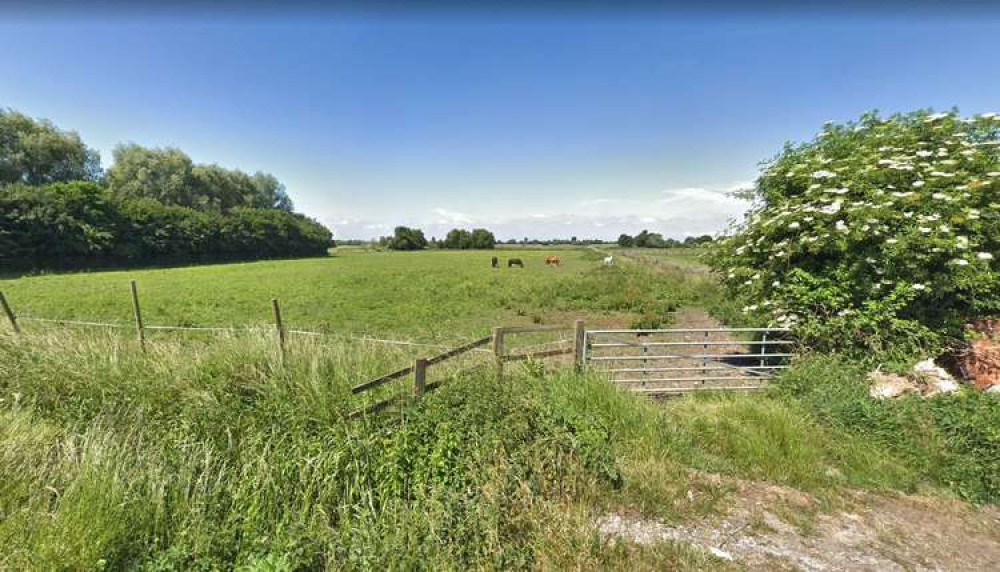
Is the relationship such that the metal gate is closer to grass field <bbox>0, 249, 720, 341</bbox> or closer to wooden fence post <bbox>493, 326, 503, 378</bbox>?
wooden fence post <bbox>493, 326, 503, 378</bbox>

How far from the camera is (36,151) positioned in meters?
38.7

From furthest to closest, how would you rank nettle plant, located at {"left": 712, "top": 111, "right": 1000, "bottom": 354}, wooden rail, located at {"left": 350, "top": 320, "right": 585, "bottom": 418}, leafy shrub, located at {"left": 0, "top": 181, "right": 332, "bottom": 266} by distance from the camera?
1. leafy shrub, located at {"left": 0, "top": 181, "right": 332, "bottom": 266}
2. nettle plant, located at {"left": 712, "top": 111, "right": 1000, "bottom": 354}
3. wooden rail, located at {"left": 350, "top": 320, "right": 585, "bottom": 418}

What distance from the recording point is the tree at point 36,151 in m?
37.0

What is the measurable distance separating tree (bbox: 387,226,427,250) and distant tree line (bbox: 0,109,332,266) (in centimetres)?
3497

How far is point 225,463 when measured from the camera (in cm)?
330

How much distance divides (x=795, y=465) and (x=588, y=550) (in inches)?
114

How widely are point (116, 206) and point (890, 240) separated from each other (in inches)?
2279

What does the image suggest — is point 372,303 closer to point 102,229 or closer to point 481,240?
point 102,229

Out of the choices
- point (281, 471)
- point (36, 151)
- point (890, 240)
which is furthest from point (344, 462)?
point (36, 151)

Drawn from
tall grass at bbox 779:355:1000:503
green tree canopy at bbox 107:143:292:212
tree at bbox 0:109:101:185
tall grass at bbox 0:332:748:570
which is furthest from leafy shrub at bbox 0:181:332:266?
tall grass at bbox 779:355:1000:503

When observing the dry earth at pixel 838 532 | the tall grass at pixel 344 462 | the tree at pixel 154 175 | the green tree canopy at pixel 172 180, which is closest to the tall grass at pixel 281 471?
the tall grass at pixel 344 462

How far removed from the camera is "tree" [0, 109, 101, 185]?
121 feet

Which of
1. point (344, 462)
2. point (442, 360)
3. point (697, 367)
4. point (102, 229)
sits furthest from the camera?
point (102, 229)

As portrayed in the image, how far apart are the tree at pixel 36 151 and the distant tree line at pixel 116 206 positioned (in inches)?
2.9
